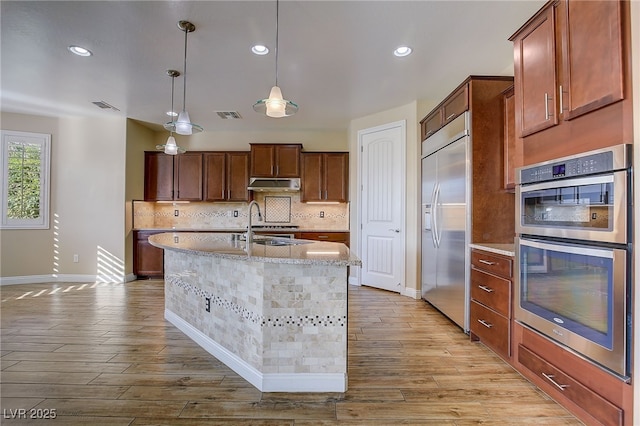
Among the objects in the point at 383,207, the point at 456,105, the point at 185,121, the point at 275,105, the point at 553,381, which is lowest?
the point at 553,381

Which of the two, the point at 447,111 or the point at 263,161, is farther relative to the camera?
the point at 263,161

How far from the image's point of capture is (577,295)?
1.65 m

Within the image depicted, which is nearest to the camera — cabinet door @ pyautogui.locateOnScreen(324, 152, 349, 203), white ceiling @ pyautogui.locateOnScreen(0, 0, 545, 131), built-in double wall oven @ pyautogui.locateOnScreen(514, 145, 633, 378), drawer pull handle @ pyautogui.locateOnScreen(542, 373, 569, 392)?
built-in double wall oven @ pyautogui.locateOnScreen(514, 145, 633, 378)

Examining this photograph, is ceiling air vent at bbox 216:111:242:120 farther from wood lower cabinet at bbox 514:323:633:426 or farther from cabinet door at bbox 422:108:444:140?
wood lower cabinet at bbox 514:323:633:426

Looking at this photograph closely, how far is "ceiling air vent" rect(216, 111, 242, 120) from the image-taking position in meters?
4.79

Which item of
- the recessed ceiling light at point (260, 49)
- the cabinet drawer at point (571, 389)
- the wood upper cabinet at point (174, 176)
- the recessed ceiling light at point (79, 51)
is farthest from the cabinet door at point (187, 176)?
the cabinet drawer at point (571, 389)

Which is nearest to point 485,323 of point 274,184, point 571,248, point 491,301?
point 491,301

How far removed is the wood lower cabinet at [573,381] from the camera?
142 centimetres

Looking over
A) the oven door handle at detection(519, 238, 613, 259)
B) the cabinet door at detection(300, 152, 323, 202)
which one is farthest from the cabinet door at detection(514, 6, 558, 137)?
the cabinet door at detection(300, 152, 323, 202)

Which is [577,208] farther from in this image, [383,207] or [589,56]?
[383,207]

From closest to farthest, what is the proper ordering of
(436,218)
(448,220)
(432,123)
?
(448,220) → (436,218) → (432,123)

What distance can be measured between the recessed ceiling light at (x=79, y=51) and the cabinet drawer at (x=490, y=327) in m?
4.28

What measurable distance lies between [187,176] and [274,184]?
160cm

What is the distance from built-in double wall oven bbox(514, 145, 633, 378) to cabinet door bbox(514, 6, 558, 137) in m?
0.30
